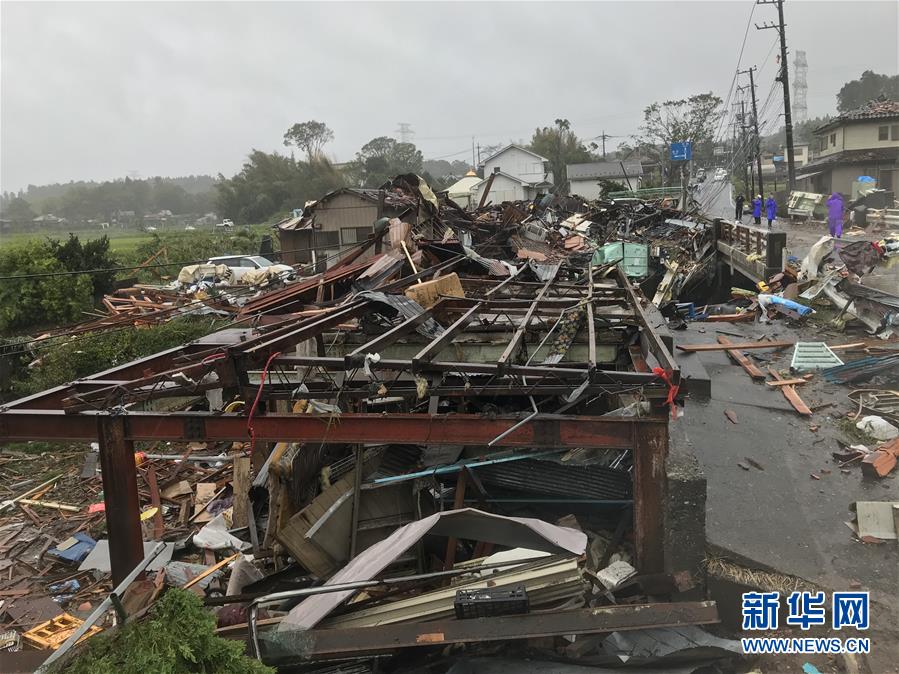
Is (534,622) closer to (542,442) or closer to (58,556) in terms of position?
(542,442)

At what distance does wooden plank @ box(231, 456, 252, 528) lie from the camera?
709 centimetres

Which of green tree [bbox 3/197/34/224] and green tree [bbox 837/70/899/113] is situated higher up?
green tree [bbox 837/70/899/113]

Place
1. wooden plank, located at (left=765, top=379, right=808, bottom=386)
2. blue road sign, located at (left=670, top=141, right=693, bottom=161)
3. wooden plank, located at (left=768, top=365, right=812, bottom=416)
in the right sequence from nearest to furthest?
1. wooden plank, located at (left=768, top=365, right=812, bottom=416)
2. wooden plank, located at (left=765, top=379, right=808, bottom=386)
3. blue road sign, located at (left=670, top=141, right=693, bottom=161)

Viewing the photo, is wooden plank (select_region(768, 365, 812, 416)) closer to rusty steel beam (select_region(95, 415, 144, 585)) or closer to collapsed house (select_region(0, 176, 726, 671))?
collapsed house (select_region(0, 176, 726, 671))

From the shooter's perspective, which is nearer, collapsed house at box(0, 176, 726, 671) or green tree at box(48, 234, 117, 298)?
collapsed house at box(0, 176, 726, 671)

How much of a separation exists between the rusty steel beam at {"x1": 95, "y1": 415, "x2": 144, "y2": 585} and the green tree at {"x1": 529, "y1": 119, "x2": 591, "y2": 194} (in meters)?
68.7

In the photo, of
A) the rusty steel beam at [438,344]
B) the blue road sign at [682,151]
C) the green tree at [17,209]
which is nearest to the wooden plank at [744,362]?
the rusty steel beam at [438,344]

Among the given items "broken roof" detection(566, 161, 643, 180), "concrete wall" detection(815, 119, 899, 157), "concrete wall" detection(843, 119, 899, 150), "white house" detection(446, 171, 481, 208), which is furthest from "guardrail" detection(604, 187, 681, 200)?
"broken roof" detection(566, 161, 643, 180)

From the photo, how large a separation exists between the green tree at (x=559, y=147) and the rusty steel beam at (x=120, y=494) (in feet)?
225

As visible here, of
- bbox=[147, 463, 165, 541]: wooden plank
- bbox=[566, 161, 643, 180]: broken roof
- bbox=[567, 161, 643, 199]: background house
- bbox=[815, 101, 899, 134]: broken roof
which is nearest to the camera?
bbox=[147, 463, 165, 541]: wooden plank

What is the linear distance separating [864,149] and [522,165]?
34755 mm

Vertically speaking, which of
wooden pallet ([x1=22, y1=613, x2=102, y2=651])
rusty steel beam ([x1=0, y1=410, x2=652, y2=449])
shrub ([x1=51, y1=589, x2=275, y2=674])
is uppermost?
rusty steel beam ([x1=0, y1=410, x2=652, y2=449])

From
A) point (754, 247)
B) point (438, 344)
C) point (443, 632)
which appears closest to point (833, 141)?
point (754, 247)

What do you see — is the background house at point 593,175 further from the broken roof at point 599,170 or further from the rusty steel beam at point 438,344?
the rusty steel beam at point 438,344
